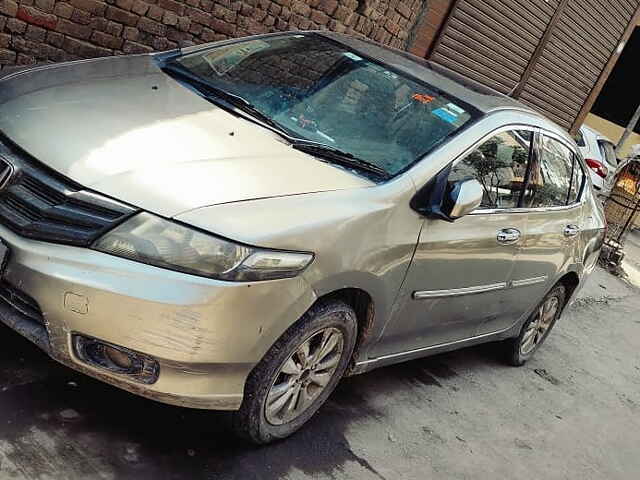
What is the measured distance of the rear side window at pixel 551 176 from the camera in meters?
4.78

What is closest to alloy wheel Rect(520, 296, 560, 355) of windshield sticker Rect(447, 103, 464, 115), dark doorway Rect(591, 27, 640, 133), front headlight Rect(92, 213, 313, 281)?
windshield sticker Rect(447, 103, 464, 115)

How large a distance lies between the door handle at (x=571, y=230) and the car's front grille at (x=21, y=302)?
3450 millimetres

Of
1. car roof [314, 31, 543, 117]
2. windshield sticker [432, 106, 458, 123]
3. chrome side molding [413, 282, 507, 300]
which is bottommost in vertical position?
chrome side molding [413, 282, 507, 300]

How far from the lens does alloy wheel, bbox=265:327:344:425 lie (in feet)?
11.1

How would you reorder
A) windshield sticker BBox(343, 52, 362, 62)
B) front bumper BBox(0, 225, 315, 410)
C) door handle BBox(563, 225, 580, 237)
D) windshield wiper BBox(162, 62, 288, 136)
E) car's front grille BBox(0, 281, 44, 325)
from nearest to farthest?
1. front bumper BBox(0, 225, 315, 410)
2. car's front grille BBox(0, 281, 44, 325)
3. windshield wiper BBox(162, 62, 288, 136)
4. windshield sticker BBox(343, 52, 362, 62)
5. door handle BBox(563, 225, 580, 237)

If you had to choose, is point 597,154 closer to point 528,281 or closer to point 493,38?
point 493,38

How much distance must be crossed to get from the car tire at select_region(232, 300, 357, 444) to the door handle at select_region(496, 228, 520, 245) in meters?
1.13

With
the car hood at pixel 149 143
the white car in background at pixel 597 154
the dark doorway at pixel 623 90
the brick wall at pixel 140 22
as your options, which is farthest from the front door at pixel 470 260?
the dark doorway at pixel 623 90

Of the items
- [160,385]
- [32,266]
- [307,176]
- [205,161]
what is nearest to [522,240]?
[307,176]

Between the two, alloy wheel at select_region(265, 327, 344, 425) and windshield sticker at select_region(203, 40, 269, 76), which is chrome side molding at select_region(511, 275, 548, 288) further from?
windshield sticker at select_region(203, 40, 269, 76)

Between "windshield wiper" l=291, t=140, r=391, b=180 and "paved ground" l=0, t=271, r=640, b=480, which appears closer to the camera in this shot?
"paved ground" l=0, t=271, r=640, b=480

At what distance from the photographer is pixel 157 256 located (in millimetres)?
2867

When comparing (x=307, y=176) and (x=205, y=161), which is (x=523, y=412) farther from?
(x=205, y=161)

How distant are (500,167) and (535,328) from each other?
2014mm
